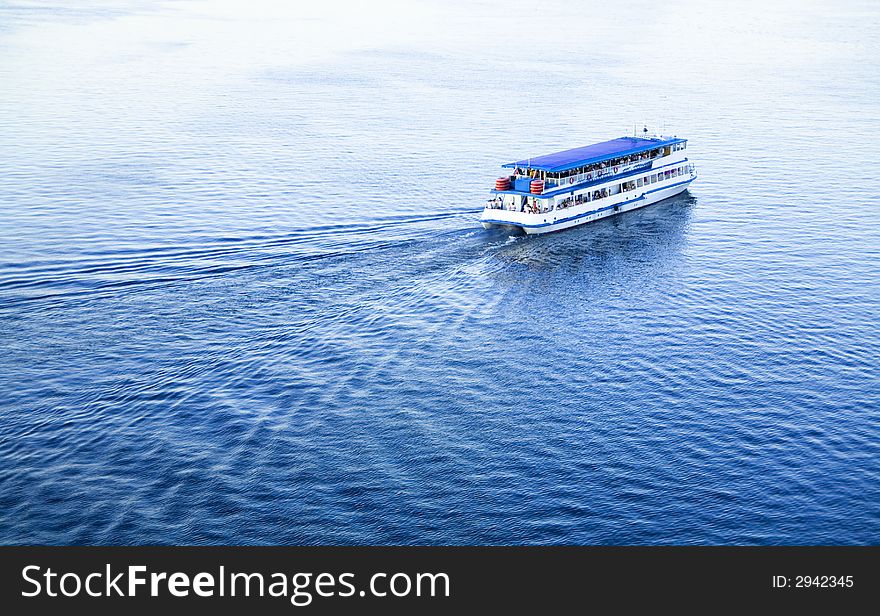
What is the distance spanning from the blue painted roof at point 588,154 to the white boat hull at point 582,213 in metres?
6.93

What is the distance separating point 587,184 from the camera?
154625mm

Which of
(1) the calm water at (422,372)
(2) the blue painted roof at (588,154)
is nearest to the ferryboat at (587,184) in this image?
(2) the blue painted roof at (588,154)

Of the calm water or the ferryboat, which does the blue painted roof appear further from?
the calm water

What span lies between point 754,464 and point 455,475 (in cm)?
2681

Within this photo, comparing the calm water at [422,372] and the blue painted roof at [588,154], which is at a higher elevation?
the blue painted roof at [588,154]

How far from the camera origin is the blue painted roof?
150250mm

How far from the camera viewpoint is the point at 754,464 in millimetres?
83375

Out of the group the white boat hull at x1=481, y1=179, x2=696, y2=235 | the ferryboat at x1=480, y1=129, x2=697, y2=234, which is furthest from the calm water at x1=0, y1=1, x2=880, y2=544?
the ferryboat at x1=480, y1=129, x2=697, y2=234

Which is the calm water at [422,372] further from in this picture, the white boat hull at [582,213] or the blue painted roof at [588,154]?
the blue painted roof at [588,154]

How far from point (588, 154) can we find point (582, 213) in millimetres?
11716

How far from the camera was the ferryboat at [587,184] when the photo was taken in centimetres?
14650

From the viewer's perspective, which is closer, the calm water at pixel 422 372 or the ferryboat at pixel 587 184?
the calm water at pixel 422 372

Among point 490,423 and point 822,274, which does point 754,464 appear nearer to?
point 490,423

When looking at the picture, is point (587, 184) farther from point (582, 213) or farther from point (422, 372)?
point (422, 372)
